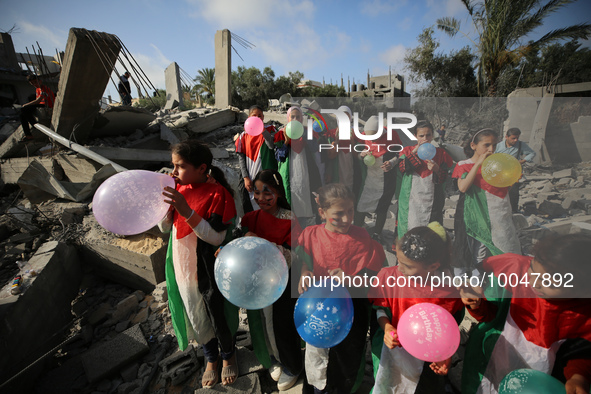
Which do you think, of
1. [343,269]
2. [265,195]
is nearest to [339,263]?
[343,269]

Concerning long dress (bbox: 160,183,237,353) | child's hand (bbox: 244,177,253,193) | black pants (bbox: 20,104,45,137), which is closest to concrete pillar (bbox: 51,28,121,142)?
black pants (bbox: 20,104,45,137)

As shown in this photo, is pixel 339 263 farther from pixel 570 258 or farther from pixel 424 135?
pixel 424 135

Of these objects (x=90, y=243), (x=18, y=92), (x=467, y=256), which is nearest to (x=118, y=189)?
(x=90, y=243)

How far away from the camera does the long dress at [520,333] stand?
128 cm

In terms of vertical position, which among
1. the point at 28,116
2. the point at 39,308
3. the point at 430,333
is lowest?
the point at 39,308

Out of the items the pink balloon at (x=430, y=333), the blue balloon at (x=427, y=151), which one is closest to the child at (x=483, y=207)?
the blue balloon at (x=427, y=151)

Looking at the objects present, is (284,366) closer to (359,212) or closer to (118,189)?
(118,189)

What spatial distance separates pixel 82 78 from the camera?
16.1 feet

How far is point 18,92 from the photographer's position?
1546cm

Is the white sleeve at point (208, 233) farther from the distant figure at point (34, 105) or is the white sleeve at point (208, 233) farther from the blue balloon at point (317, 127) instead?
the distant figure at point (34, 105)

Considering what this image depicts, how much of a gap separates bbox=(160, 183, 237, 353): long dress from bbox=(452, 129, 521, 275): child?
94.4 inches

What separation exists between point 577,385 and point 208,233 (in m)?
2.05

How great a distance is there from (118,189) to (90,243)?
3070 millimetres

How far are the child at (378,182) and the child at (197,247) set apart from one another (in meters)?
2.34
